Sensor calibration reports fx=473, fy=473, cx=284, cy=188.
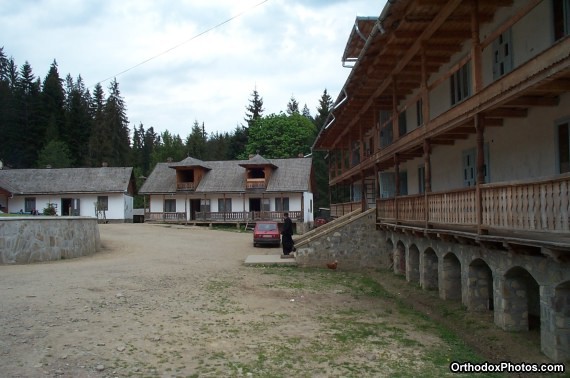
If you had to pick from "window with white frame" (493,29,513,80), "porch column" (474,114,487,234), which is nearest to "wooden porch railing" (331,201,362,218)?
"window with white frame" (493,29,513,80)

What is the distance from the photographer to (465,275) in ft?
36.2

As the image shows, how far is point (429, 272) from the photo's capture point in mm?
14133

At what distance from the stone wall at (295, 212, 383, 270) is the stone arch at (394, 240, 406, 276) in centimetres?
153

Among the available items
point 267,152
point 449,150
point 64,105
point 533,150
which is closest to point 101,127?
point 64,105

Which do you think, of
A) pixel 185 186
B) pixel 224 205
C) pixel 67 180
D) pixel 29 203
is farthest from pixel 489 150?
pixel 29 203

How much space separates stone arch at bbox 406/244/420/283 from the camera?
1563 cm

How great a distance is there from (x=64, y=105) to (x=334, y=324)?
267 ft

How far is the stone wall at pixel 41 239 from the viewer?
18406 millimetres

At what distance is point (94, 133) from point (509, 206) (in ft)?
245

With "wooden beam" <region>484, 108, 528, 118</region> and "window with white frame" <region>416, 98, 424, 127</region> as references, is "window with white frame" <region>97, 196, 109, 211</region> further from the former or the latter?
"wooden beam" <region>484, 108, 528, 118</region>

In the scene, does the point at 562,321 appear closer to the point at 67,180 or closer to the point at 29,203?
the point at 67,180

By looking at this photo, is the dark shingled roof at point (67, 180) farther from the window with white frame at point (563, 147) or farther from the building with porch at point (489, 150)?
the window with white frame at point (563, 147)

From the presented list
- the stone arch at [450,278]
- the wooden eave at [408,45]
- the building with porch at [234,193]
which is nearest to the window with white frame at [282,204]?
the building with porch at [234,193]

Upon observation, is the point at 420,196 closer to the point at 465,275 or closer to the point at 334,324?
the point at 465,275
